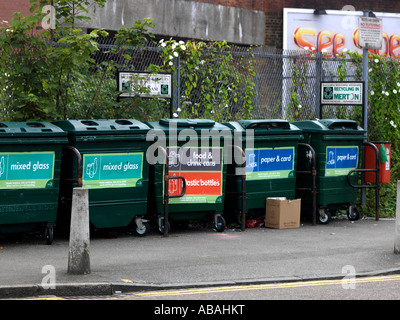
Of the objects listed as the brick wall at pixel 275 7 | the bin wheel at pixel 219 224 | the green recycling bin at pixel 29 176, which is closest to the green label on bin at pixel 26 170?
the green recycling bin at pixel 29 176

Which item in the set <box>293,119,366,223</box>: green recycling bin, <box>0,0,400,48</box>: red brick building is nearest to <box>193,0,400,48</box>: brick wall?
<box>0,0,400,48</box>: red brick building

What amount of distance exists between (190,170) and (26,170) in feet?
8.15

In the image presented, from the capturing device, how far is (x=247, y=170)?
38.1ft

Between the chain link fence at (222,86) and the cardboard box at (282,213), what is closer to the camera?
the chain link fence at (222,86)

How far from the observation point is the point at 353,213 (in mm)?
13109

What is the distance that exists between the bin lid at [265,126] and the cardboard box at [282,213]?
1042 mm

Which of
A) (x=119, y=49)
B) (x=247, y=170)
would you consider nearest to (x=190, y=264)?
(x=247, y=170)

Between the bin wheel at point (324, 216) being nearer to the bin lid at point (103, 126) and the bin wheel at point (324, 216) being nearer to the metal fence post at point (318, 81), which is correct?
the metal fence post at point (318, 81)

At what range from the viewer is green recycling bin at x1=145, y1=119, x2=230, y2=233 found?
35.4 feet

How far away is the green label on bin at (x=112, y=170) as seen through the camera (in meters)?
10.1

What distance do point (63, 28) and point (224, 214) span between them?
371cm

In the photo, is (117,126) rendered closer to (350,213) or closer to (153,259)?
(153,259)

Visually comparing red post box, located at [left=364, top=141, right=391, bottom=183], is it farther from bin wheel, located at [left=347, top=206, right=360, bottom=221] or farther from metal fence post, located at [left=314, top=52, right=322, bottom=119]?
metal fence post, located at [left=314, top=52, right=322, bottom=119]

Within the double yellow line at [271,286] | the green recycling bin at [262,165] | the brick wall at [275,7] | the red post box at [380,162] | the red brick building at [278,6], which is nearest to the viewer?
the double yellow line at [271,286]
